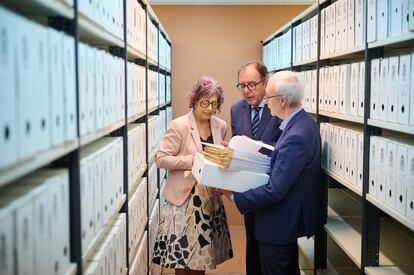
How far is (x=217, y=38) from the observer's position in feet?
20.1

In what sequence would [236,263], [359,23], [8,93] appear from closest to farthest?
[8,93], [359,23], [236,263]

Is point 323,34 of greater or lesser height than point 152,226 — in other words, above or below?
above

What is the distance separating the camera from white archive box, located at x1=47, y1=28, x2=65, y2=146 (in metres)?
1.21

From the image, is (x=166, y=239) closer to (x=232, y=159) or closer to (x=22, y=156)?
(x=232, y=159)

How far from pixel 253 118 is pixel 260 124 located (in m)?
0.12

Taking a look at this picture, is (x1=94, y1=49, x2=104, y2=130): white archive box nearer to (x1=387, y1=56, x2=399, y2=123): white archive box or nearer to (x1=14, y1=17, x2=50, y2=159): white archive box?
(x1=14, y1=17, x2=50, y2=159): white archive box

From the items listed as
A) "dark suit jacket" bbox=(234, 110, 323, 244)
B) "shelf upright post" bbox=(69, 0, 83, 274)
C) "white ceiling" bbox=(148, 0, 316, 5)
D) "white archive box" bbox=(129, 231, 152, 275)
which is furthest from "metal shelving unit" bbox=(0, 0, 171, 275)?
"white ceiling" bbox=(148, 0, 316, 5)

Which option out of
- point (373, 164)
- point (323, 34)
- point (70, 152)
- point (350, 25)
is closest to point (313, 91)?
point (323, 34)

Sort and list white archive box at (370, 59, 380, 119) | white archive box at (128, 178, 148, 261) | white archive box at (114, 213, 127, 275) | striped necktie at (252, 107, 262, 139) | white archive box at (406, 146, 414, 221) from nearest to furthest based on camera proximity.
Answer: white archive box at (406, 146, 414, 221), white archive box at (114, 213, 127, 275), white archive box at (370, 59, 380, 119), white archive box at (128, 178, 148, 261), striped necktie at (252, 107, 262, 139)

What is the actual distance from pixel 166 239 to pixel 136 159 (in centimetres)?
55

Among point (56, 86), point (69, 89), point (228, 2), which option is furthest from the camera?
point (228, 2)

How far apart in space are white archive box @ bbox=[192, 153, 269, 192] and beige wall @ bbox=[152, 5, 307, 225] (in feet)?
11.3

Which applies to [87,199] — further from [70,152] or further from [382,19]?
[382,19]

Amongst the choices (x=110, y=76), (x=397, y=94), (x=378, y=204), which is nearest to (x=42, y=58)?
(x=110, y=76)
